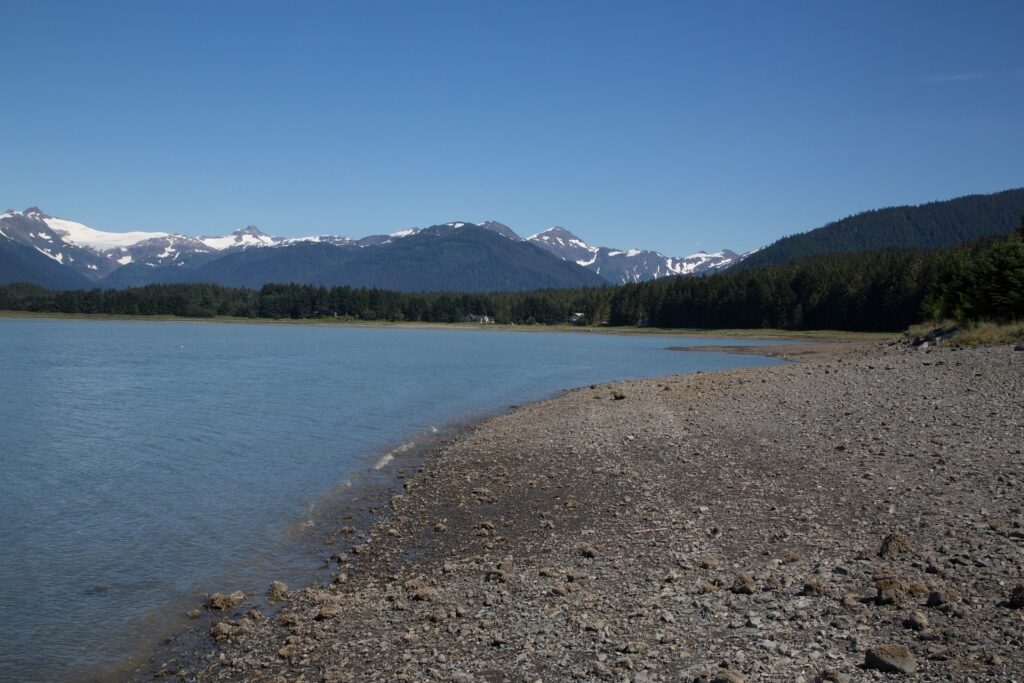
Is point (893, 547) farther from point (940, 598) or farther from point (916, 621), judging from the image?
point (916, 621)

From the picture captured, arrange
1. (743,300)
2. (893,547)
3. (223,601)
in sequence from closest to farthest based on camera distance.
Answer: (893,547) → (223,601) → (743,300)

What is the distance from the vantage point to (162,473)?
2105cm

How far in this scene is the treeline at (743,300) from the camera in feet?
197

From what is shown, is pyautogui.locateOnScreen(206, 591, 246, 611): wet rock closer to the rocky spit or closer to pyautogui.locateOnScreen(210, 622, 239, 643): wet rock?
the rocky spit

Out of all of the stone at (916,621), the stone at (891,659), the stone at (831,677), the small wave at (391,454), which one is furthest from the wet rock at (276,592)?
the small wave at (391,454)

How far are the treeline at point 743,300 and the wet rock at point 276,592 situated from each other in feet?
167

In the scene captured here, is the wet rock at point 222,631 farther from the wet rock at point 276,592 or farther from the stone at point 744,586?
the stone at point 744,586

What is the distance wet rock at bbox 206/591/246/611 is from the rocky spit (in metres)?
0.03

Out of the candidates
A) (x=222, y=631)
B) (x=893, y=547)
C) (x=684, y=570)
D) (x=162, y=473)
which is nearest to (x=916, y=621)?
(x=893, y=547)

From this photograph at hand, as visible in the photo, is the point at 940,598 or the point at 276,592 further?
the point at 276,592

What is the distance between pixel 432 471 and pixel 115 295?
627ft

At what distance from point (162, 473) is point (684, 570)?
16.1 m

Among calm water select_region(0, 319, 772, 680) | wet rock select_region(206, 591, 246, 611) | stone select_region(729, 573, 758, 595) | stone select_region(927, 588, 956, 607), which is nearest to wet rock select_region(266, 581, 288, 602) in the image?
wet rock select_region(206, 591, 246, 611)

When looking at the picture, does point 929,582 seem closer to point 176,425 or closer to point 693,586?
point 693,586
